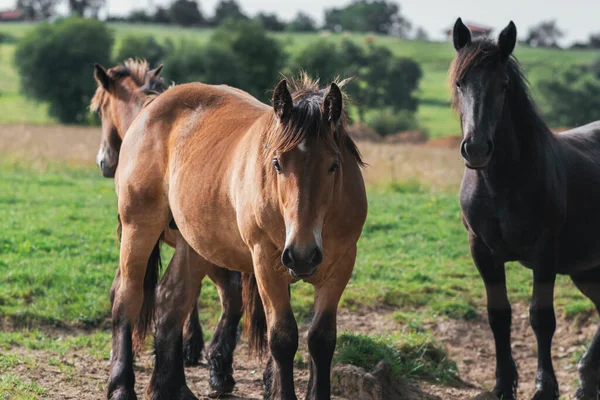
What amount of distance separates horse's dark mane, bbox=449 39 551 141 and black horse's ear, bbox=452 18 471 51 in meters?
0.09

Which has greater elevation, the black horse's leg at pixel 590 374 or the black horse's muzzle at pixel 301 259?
the black horse's muzzle at pixel 301 259

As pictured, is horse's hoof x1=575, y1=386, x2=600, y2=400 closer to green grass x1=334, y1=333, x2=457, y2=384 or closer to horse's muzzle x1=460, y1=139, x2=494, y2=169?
green grass x1=334, y1=333, x2=457, y2=384

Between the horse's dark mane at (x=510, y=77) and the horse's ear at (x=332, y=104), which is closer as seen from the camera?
the horse's ear at (x=332, y=104)

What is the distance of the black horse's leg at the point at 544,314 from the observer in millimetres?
5395

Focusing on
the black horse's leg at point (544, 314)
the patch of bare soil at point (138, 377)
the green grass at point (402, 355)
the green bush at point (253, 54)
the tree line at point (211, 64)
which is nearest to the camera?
the black horse's leg at point (544, 314)

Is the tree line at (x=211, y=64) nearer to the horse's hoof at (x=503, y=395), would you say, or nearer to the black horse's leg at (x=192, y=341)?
the black horse's leg at (x=192, y=341)

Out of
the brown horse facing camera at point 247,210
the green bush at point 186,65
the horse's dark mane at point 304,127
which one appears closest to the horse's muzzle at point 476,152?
the brown horse facing camera at point 247,210

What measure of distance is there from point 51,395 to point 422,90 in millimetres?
64341

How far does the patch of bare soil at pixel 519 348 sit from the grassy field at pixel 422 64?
38.6 metres

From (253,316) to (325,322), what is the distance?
1.42 m

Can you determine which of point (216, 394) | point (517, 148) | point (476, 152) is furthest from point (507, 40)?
point (216, 394)

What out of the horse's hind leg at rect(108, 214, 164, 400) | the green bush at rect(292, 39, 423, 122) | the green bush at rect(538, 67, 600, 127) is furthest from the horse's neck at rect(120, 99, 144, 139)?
the green bush at rect(538, 67, 600, 127)

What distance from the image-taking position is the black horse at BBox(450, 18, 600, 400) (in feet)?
17.0

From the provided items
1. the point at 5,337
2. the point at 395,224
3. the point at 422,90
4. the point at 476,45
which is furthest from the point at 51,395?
the point at 422,90
